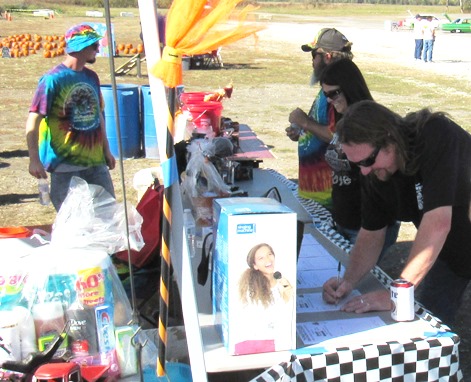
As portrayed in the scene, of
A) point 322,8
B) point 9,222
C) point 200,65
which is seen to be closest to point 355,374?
point 9,222

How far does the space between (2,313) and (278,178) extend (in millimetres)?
2841

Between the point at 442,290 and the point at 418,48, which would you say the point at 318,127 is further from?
the point at 418,48

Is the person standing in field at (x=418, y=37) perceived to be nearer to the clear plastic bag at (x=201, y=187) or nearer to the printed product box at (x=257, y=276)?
the clear plastic bag at (x=201, y=187)

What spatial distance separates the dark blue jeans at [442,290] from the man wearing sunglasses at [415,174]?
165 millimetres

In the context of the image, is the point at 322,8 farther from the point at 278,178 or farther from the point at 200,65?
the point at 278,178

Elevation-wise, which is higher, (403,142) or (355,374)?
(403,142)

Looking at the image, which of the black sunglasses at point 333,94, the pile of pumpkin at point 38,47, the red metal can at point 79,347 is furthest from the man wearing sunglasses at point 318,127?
the pile of pumpkin at point 38,47

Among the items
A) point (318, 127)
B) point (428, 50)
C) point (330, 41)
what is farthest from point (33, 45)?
point (318, 127)

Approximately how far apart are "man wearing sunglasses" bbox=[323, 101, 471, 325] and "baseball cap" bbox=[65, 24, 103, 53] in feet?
6.98

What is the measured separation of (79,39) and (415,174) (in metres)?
2.42

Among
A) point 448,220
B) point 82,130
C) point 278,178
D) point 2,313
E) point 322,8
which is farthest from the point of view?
point 322,8

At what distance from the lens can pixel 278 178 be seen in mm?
4680

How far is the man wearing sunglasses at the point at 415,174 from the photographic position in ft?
7.77

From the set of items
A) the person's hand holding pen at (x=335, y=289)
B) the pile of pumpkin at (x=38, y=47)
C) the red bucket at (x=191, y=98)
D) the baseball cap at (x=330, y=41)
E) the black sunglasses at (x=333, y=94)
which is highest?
the baseball cap at (x=330, y=41)
